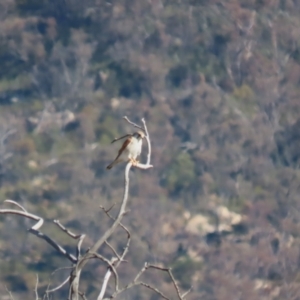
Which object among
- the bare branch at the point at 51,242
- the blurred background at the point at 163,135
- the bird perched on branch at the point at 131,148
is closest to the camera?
the bare branch at the point at 51,242

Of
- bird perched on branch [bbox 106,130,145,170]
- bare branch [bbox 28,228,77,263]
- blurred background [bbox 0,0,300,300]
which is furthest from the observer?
blurred background [bbox 0,0,300,300]

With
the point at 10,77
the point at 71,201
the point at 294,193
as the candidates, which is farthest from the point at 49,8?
the point at 294,193

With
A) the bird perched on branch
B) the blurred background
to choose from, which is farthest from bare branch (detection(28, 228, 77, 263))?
the blurred background

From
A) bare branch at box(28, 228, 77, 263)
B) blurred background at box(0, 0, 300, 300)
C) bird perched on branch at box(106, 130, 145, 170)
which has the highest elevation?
bare branch at box(28, 228, 77, 263)

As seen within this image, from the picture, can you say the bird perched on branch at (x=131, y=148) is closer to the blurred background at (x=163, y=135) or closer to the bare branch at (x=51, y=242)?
the bare branch at (x=51, y=242)

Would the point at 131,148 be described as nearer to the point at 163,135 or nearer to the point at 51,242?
the point at 51,242

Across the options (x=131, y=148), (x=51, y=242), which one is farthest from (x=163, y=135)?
(x=51, y=242)

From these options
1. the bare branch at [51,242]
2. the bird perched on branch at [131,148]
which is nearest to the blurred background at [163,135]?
the bird perched on branch at [131,148]

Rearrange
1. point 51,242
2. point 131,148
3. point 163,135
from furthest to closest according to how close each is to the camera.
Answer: point 163,135, point 131,148, point 51,242

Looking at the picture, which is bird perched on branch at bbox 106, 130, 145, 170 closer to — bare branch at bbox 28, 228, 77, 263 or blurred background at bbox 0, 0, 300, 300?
bare branch at bbox 28, 228, 77, 263
